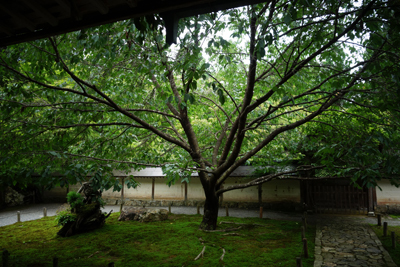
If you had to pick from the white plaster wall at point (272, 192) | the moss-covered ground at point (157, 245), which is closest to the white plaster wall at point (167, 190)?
the white plaster wall at point (272, 192)

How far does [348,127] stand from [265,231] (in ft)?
18.7

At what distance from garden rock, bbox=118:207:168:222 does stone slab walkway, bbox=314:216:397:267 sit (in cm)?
724

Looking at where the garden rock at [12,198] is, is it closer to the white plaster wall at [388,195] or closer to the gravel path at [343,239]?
the gravel path at [343,239]

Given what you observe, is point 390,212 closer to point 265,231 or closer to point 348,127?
point 265,231

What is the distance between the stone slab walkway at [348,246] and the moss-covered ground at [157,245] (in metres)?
0.36

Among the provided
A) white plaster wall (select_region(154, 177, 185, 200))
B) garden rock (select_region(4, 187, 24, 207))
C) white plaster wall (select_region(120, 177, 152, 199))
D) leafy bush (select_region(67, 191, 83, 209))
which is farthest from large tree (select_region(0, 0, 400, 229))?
garden rock (select_region(4, 187, 24, 207))

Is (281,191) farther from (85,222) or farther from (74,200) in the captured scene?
(74,200)

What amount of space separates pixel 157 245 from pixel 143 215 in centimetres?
451

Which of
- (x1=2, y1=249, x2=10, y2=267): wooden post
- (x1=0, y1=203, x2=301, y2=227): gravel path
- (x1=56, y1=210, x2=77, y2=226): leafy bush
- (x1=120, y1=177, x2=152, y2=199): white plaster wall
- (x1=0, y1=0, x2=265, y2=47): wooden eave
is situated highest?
(x1=0, y1=0, x2=265, y2=47): wooden eave

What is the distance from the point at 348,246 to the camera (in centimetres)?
889

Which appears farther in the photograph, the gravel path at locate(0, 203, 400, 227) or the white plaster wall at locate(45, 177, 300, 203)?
the white plaster wall at locate(45, 177, 300, 203)

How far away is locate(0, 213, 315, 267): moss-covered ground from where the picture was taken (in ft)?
24.5

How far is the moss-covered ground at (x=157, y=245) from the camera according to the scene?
294 inches

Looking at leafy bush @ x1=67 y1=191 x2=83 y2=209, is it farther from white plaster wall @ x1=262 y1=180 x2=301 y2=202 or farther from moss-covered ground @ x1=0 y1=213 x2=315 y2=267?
white plaster wall @ x1=262 y1=180 x2=301 y2=202
